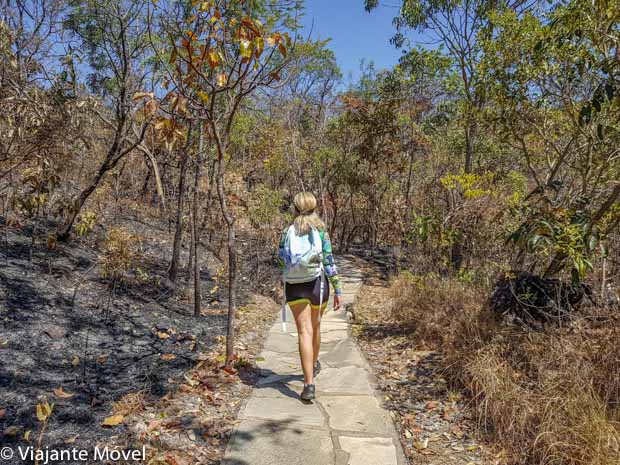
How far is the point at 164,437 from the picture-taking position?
2.94m

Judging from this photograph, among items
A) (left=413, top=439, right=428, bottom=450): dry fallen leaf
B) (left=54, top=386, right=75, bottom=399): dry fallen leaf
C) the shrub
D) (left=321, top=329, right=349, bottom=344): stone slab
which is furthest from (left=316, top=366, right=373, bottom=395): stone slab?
the shrub

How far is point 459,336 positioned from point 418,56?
7372 mm

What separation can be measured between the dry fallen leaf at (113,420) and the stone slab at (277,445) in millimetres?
715

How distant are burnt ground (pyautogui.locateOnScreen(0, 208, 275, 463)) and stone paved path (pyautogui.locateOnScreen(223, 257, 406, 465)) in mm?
736

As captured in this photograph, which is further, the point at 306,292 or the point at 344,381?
the point at 344,381

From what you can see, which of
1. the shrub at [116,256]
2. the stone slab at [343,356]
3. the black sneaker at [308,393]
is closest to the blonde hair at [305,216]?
the black sneaker at [308,393]

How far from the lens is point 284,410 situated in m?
3.54

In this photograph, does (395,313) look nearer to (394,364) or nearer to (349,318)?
(349,318)

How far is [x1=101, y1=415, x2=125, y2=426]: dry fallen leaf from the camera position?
2.89m

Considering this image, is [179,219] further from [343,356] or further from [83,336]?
[343,356]

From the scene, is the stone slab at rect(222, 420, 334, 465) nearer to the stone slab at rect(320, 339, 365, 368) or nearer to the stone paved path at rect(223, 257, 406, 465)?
the stone paved path at rect(223, 257, 406, 465)

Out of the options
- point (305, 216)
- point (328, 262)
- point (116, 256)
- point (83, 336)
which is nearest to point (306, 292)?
point (328, 262)

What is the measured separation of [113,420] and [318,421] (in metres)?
1.39

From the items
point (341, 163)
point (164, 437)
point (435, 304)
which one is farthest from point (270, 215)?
point (164, 437)
